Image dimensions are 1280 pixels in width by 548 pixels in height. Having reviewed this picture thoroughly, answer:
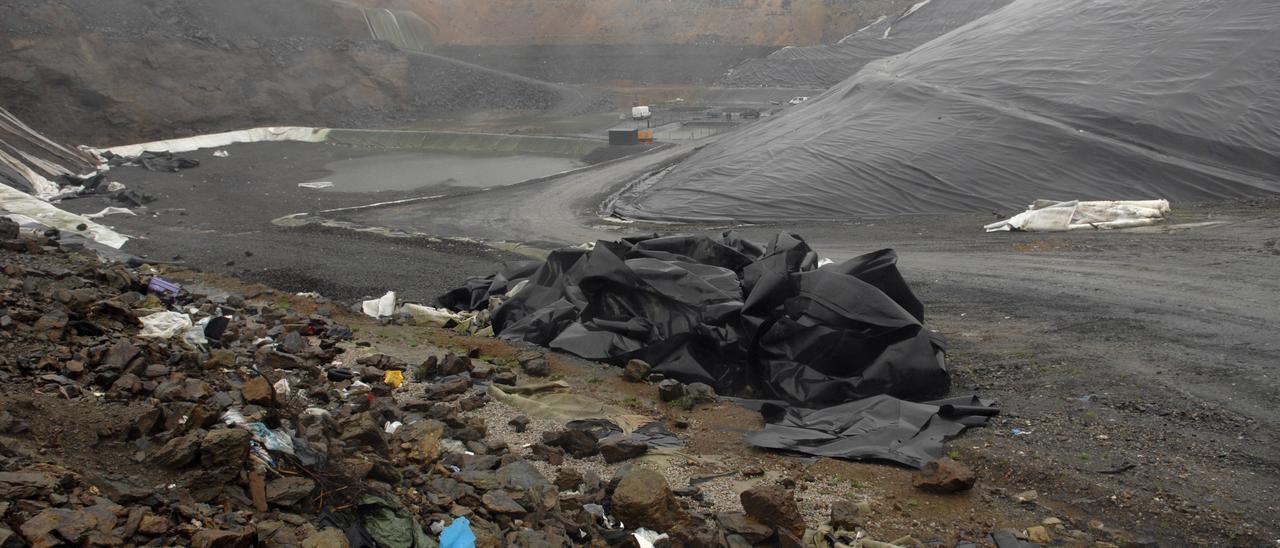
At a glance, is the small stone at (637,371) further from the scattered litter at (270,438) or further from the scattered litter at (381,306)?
the scattered litter at (381,306)

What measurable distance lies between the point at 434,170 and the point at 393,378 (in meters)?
17.4

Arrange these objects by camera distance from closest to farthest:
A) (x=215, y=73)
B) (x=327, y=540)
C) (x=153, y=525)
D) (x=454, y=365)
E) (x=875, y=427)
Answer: (x=153, y=525) → (x=327, y=540) → (x=875, y=427) → (x=454, y=365) → (x=215, y=73)

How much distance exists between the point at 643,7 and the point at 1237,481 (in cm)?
4601

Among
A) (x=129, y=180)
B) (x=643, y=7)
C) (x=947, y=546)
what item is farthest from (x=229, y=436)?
(x=643, y=7)

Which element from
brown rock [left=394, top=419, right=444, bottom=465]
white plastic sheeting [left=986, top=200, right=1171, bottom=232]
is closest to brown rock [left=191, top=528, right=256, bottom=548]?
brown rock [left=394, top=419, right=444, bottom=465]

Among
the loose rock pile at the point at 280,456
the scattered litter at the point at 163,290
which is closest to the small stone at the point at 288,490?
the loose rock pile at the point at 280,456

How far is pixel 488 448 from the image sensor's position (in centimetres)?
559

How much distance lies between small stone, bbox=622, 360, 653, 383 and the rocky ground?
0.05m

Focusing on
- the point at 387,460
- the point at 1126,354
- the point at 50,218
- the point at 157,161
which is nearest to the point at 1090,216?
the point at 1126,354

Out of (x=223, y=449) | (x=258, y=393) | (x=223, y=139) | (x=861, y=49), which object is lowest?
(x=223, y=139)

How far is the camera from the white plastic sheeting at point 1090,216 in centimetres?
1192

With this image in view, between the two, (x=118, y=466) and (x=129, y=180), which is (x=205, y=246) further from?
(x=118, y=466)

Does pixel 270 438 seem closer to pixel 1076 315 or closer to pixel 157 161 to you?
pixel 1076 315

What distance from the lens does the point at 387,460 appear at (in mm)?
4844
